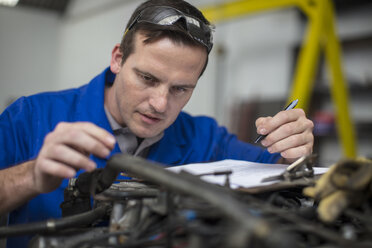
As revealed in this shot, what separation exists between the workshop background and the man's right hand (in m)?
3.39

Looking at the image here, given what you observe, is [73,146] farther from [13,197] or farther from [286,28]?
[286,28]

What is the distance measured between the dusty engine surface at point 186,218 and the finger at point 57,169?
42mm

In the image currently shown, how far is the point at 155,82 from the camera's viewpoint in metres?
1.09

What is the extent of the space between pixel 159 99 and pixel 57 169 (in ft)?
1.52

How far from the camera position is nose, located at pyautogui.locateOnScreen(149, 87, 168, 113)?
1069mm

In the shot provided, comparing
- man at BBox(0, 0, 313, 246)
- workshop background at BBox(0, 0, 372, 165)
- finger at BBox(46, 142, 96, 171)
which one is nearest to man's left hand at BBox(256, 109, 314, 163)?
man at BBox(0, 0, 313, 246)

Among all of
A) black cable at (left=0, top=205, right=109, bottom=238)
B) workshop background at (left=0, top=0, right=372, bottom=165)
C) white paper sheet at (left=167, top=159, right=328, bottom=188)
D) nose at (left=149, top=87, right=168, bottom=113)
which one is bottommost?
black cable at (left=0, top=205, right=109, bottom=238)

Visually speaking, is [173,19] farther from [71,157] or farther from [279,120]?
[71,157]

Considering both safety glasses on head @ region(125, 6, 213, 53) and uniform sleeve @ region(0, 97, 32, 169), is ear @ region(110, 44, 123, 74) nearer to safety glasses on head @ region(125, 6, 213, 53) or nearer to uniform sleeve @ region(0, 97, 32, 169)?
safety glasses on head @ region(125, 6, 213, 53)

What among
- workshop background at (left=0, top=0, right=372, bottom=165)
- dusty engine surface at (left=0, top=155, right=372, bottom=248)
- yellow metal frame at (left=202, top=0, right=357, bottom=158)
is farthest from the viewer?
workshop background at (left=0, top=0, right=372, bottom=165)

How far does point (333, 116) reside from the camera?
3.87 meters

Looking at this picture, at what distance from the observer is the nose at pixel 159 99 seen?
42.1 inches

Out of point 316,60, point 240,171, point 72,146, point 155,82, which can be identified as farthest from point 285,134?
point 316,60

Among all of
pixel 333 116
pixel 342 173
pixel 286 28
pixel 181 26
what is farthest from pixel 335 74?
pixel 342 173
